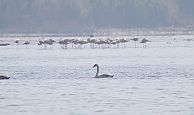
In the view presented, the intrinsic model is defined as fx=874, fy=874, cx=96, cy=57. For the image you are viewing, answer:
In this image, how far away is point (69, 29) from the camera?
179 metres

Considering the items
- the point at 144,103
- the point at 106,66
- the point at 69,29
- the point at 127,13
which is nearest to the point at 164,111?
the point at 144,103

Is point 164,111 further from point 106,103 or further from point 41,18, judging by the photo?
point 41,18

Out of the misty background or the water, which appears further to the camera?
the misty background

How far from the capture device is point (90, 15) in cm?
19125

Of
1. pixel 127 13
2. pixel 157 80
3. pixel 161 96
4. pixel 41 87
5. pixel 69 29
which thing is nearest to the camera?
pixel 161 96

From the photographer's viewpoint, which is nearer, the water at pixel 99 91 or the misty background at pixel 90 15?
the water at pixel 99 91

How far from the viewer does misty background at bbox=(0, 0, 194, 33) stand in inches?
7096

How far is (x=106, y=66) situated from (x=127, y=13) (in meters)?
135

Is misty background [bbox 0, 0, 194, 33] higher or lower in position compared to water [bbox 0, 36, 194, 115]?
higher

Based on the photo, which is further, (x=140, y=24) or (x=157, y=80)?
(x=140, y=24)

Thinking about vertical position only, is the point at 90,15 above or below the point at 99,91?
above

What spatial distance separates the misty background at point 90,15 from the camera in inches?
7096

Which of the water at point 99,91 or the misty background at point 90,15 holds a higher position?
the misty background at point 90,15

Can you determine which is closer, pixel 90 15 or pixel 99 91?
pixel 99 91
